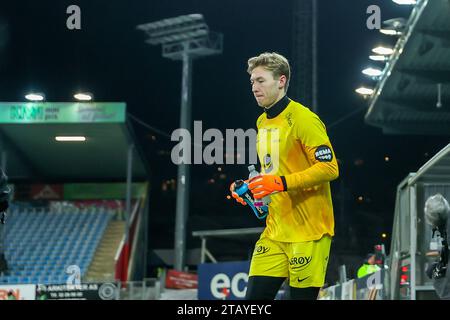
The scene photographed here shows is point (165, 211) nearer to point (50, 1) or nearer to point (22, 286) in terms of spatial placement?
point (22, 286)

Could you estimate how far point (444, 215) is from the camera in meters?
5.50

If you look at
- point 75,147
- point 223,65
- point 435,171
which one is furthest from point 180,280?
point 435,171

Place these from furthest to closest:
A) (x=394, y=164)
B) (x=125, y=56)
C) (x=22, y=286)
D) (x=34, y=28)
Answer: (x=394, y=164) < (x=22, y=286) < (x=125, y=56) < (x=34, y=28)

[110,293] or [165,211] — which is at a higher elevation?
[165,211]

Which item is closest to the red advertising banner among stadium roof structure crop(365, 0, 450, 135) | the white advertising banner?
the white advertising banner

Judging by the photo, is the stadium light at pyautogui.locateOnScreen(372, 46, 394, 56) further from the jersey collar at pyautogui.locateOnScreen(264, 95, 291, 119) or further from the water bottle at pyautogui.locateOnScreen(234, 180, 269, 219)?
the water bottle at pyautogui.locateOnScreen(234, 180, 269, 219)

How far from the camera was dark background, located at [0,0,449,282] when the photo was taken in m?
9.69

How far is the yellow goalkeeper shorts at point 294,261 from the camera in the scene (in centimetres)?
450

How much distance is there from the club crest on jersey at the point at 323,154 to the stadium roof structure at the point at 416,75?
28.8ft

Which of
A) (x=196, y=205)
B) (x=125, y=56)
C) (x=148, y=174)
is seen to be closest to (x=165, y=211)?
(x=148, y=174)

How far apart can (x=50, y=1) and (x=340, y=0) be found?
312cm

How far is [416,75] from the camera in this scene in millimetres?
14688

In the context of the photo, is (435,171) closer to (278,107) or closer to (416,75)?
(278,107)

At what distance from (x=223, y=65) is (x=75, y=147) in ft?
37.3
